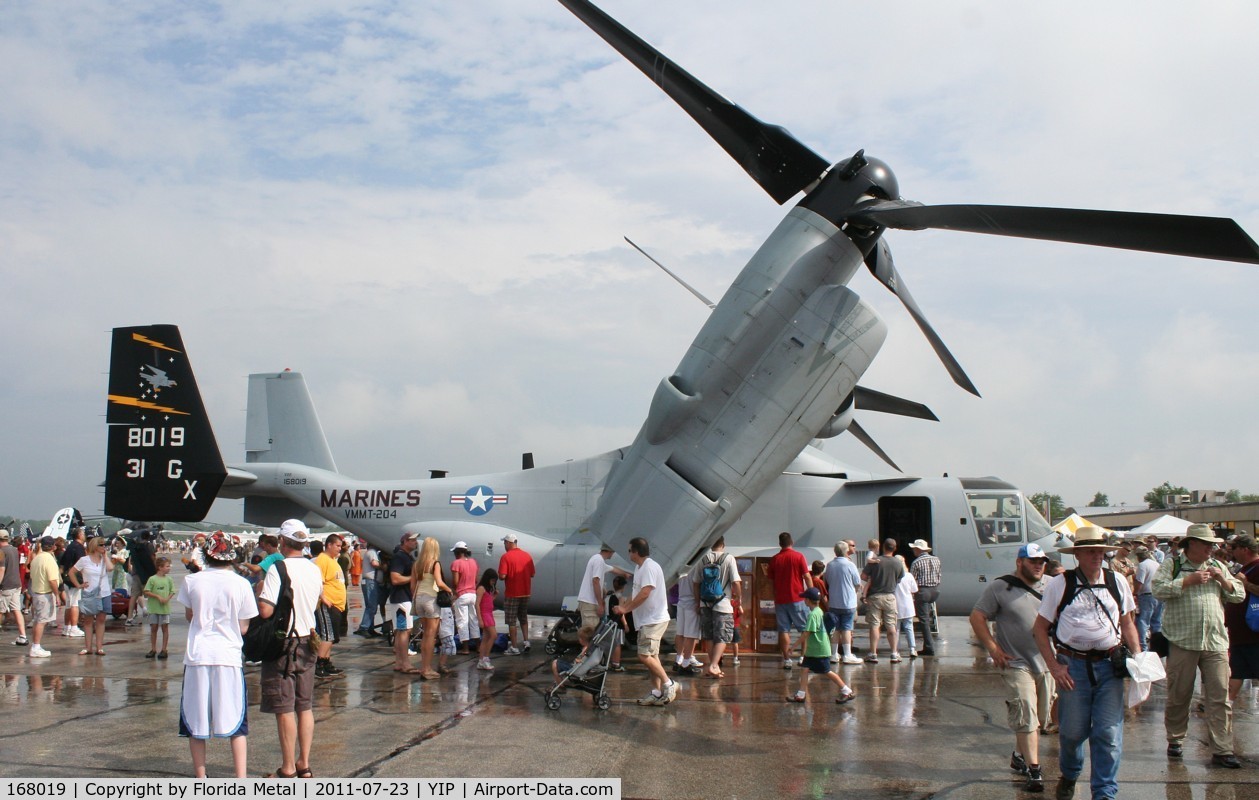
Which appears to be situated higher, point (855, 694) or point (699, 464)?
point (699, 464)

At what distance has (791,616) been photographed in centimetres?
1074

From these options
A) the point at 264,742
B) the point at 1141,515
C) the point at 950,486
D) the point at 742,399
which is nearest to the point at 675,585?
the point at 742,399

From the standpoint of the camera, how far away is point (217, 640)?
209 inches

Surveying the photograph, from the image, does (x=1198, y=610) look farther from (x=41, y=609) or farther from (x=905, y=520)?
(x=41, y=609)

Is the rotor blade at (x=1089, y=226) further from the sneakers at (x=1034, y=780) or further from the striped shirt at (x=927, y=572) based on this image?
the striped shirt at (x=927, y=572)

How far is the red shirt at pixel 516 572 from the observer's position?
11.7 m

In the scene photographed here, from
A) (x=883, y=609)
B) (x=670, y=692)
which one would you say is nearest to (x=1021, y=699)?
(x=670, y=692)

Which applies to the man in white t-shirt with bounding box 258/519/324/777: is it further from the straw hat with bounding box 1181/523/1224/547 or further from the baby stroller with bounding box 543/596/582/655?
the straw hat with bounding box 1181/523/1224/547

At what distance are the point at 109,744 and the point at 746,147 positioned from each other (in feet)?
28.8

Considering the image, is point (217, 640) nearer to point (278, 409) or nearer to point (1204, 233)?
point (1204, 233)

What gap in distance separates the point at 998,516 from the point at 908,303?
169 inches

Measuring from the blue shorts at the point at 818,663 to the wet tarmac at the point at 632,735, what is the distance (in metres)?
0.36

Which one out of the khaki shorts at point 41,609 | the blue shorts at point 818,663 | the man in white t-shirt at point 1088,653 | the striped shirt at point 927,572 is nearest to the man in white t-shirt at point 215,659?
the man in white t-shirt at point 1088,653

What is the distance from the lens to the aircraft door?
13625 mm
